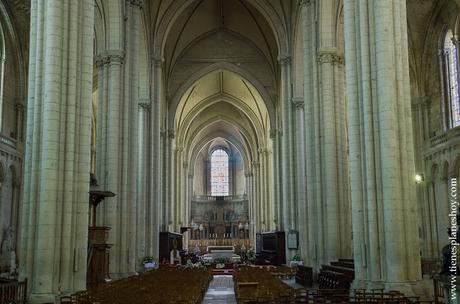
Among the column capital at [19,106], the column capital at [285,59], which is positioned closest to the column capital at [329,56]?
the column capital at [285,59]

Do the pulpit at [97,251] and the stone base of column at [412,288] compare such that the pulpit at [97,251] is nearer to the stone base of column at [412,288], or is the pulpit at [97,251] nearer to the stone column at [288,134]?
the stone base of column at [412,288]

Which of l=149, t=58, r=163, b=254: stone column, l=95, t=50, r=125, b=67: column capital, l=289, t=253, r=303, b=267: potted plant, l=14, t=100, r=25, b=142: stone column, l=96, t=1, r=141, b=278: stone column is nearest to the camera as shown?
l=96, t=1, r=141, b=278: stone column

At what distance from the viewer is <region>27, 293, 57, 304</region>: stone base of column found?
14.2m

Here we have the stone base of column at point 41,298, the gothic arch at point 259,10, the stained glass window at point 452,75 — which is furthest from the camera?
the gothic arch at point 259,10

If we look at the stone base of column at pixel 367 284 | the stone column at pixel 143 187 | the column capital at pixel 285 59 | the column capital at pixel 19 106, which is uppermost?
the column capital at pixel 285 59

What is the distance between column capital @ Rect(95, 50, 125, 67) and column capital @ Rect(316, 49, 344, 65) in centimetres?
879

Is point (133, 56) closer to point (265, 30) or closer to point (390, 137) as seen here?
point (390, 137)

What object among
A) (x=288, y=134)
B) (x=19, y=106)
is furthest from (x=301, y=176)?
(x=19, y=106)

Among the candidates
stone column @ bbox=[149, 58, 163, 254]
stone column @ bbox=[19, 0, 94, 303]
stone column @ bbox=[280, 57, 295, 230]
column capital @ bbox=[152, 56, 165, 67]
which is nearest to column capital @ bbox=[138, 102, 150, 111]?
stone column @ bbox=[149, 58, 163, 254]

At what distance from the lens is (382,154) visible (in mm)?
15469

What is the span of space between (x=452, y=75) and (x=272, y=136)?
722 inches

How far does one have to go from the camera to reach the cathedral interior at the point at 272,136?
15.1 metres

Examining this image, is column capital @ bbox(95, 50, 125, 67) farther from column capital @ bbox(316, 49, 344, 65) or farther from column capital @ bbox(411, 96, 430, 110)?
A: column capital @ bbox(411, 96, 430, 110)

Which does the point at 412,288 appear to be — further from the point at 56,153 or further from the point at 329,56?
the point at 329,56
